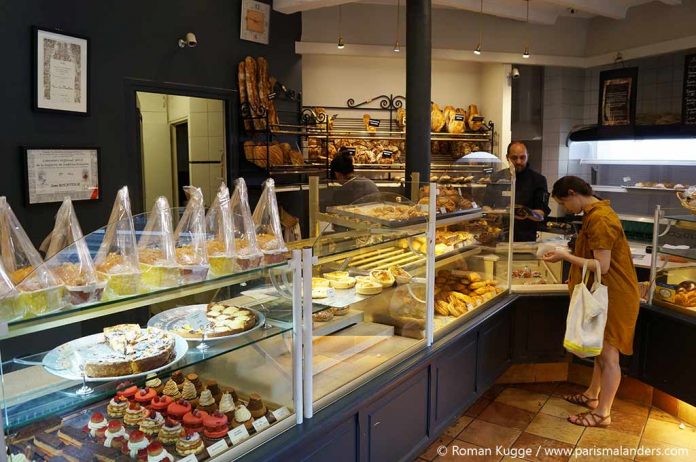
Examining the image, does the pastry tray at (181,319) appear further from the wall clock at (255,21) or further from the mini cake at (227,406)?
Answer: the wall clock at (255,21)

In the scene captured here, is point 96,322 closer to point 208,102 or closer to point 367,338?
point 367,338

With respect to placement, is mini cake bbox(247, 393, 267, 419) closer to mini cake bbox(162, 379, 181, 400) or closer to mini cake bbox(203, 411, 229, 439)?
mini cake bbox(203, 411, 229, 439)

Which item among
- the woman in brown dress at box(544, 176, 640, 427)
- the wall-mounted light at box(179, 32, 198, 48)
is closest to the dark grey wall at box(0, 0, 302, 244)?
the wall-mounted light at box(179, 32, 198, 48)

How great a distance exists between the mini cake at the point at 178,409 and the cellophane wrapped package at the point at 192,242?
0.49 meters

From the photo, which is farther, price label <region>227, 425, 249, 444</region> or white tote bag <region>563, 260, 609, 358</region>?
white tote bag <region>563, 260, 609, 358</region>

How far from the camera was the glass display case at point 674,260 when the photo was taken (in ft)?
11.6

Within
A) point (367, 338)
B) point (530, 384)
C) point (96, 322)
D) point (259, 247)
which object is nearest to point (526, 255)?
point (530, 384)

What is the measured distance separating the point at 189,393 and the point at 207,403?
0.09 metres

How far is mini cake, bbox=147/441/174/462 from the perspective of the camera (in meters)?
1.71

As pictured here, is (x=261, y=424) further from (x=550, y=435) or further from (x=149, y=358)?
(x=550, y=435)

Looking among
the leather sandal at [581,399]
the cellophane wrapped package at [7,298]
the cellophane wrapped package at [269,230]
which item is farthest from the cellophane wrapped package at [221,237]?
the leather sandal at [581,399]

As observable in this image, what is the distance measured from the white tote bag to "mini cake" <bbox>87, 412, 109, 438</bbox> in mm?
2591

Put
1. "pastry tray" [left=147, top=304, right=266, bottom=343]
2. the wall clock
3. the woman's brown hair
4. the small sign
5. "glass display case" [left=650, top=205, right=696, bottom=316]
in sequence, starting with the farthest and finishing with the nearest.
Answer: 1. the wall clock
2. "glass display case" [left=650, top=205, right=696, bottom=316]
3. the woman's brown hair
4. the small sign
5. "pastry tray" [left=147, top=304, right=266, bottom=343]

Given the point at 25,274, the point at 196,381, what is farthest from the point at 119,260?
the point at 196,381
